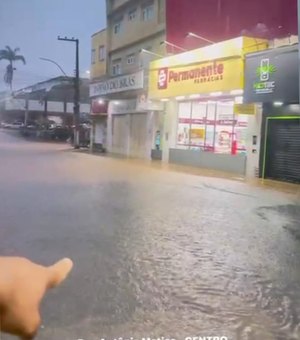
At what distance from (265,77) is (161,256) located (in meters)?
11.0

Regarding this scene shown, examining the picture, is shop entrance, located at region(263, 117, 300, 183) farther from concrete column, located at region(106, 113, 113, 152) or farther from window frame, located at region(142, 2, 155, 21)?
concrete column, located at region(106, 113, 113, 152)

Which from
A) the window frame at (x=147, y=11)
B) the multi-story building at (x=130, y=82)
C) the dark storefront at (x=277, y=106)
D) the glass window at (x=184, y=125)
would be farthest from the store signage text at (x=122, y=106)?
the dark storefront at (x=277, y=106)

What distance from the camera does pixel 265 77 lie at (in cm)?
1574

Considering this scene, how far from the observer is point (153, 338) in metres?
3.36

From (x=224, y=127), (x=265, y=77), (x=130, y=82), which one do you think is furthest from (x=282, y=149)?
(x=130, y=82)

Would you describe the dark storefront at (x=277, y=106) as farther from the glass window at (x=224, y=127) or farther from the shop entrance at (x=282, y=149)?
the glass window at (x=224, y=127)

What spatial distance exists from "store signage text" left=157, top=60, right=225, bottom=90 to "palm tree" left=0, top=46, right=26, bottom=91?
14076mm

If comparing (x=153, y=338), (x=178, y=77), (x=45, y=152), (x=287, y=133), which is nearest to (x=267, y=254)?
(x=153, y=338)

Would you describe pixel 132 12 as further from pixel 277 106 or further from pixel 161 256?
pixel 161 256

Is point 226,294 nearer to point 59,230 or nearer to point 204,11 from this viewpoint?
point 59,230

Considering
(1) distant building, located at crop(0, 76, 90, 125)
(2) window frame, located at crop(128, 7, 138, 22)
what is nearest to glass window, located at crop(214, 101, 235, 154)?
(2) window frame, located at crop(128, 7, 138, 22)

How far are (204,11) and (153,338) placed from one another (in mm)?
12094

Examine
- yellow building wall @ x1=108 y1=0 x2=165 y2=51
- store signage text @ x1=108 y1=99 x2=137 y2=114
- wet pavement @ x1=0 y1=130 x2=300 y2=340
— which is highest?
yellow building wall @ x1=108 y1=0 x2=165 y2=51

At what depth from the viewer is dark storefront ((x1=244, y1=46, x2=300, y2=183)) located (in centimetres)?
1492
